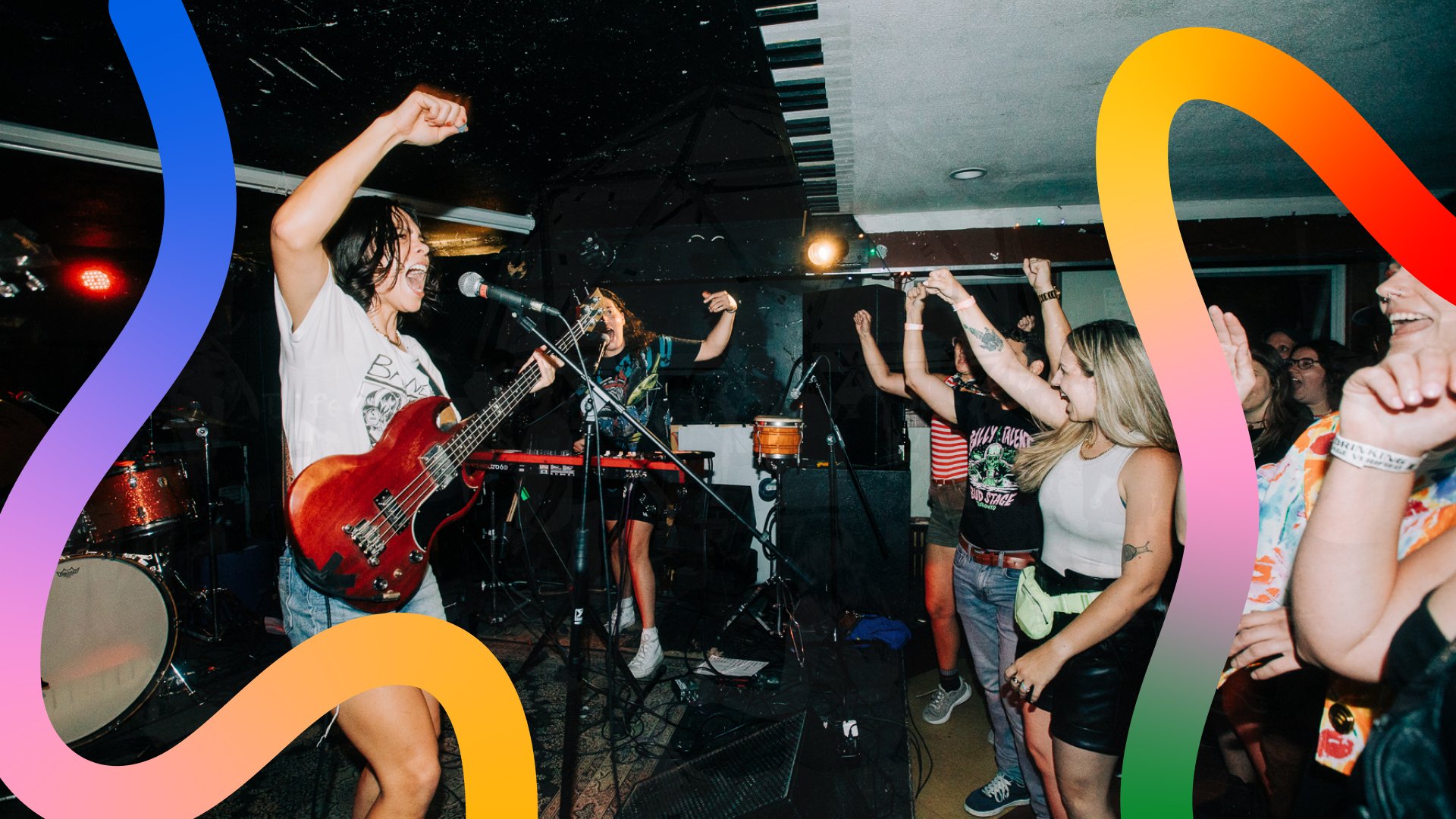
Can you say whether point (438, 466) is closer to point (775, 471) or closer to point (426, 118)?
point (426, 118)

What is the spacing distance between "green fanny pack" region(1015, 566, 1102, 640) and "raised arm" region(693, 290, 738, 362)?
1255 millimetres

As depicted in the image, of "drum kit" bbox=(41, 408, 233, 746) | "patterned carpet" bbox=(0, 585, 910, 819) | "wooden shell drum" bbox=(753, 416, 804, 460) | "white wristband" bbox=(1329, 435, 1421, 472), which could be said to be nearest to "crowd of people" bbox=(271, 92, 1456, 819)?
"white wristband" bbox=(1329, 435, 1421, 472)

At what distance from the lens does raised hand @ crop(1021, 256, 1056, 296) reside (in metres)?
1.76

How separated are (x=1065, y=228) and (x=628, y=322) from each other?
4.76 ft

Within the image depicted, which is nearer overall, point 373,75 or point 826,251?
point 373,75

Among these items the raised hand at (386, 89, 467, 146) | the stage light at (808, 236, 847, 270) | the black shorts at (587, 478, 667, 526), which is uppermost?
the raised hand at (386, 89, 467, 146)

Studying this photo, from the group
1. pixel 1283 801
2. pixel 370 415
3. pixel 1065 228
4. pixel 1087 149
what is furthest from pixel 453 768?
pixel 1087 149

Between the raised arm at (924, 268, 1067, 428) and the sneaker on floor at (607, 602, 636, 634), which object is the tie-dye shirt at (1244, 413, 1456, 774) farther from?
the sneaker on floor at (607, 602, 636, 634)

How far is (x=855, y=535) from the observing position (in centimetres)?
261

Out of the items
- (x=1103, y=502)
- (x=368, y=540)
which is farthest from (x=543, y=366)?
(x=1103, y=502)

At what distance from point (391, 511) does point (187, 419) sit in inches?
28.5

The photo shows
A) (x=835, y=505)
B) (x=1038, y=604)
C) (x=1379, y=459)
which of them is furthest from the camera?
(x=835, y=505)

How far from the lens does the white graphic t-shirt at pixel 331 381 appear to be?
1.49m

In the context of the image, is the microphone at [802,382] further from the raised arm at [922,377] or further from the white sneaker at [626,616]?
the white sneaker at [626,616]
